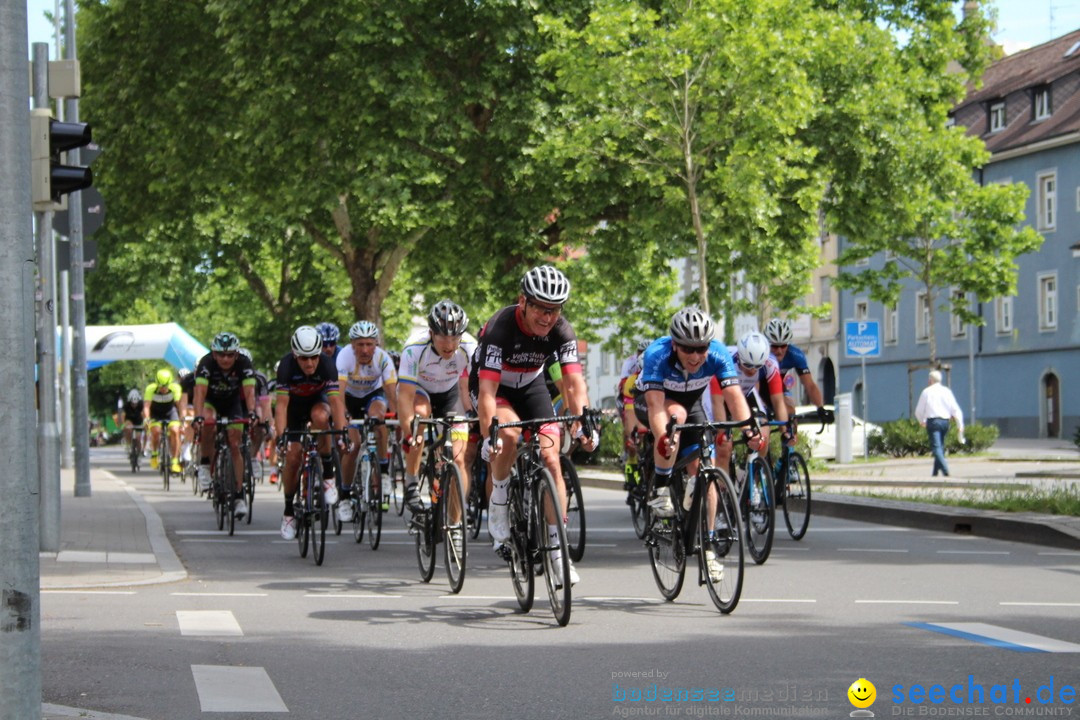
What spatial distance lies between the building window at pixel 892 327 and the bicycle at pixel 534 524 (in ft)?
208

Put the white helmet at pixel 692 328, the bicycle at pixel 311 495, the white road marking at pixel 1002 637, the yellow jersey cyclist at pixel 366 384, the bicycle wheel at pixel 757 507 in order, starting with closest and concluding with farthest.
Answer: the white road marking at pixel 1002 637
the white helmet at pixel 692 328
the bicycle wheel at pixel 757 507
the bicycle at pixel 311 495
the yellow jersey cyclist at pixel 366 384

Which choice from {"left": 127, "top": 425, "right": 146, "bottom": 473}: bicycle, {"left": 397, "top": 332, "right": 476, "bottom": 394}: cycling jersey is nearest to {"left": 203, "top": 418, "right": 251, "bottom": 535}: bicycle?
{"left": 397, "top": 332, "right": 476, "bottom": 394}: cycling jersey

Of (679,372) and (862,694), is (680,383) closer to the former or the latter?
(679,372)

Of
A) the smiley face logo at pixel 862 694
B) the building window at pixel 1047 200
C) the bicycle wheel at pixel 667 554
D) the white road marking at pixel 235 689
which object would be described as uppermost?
the building window at pixel 1047 200

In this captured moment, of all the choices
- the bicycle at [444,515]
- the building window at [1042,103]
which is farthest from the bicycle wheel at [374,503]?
the building window at [1042,103]

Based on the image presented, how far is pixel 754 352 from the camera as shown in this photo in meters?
14.7

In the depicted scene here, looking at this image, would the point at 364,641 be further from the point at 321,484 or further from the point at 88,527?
the point at 88,527

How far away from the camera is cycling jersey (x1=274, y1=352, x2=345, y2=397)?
47.8 feet

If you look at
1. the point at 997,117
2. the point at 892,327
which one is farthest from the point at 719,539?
the point at 892,327

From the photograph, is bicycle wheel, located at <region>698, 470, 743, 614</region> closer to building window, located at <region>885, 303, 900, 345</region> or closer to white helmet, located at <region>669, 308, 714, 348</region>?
white helmet, located at <region>669, 308, 714, 348</region>

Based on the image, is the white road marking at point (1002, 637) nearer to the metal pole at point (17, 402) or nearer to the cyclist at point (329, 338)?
the metal pole at point (17, 402)

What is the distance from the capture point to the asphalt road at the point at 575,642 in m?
6.97

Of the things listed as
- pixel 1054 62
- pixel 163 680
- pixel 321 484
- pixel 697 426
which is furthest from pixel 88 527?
pixel 1054 62

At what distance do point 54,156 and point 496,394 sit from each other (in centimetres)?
429
